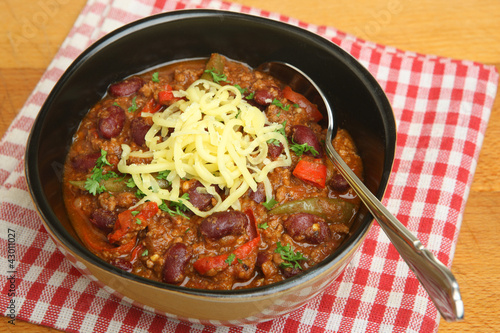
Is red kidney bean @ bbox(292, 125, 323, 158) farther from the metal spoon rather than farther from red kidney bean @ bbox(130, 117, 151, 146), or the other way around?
red kidney bean @ bbox(130, 117, 151, 146)

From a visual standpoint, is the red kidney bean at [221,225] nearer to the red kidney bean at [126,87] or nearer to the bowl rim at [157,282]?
the bowl rim at [157,282]

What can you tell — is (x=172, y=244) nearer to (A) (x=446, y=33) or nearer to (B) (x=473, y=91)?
(B) (x=473, y=91)

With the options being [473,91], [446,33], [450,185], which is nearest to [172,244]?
[450,185]

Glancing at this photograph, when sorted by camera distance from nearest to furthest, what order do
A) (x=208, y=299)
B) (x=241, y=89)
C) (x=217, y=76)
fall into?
(x=208, y=299) < (x=241, y=89) < (x=217, y=76)

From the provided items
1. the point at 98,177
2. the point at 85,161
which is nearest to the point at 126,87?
the point at 85,161

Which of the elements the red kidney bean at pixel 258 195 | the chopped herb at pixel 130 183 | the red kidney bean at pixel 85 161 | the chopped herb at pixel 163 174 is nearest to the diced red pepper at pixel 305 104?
the red kidney bean at pixel 258 195

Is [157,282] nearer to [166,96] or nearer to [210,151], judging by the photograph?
[210,151]
